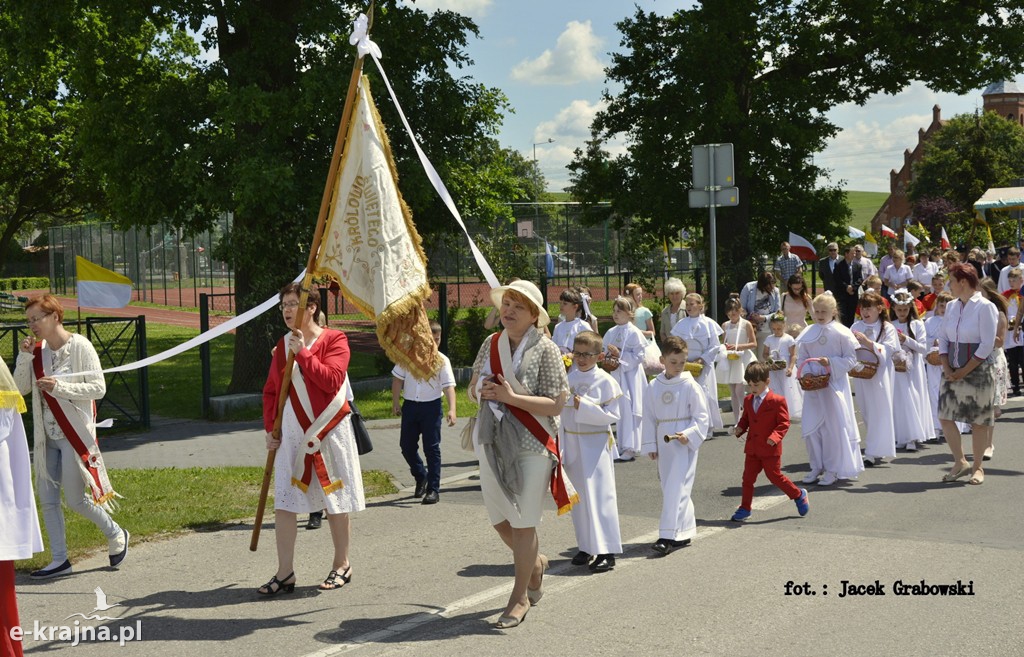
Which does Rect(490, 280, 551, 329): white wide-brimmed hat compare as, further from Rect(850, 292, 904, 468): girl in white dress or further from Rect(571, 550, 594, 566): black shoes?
Rect(850, 292, 904, 468): girl in white dress

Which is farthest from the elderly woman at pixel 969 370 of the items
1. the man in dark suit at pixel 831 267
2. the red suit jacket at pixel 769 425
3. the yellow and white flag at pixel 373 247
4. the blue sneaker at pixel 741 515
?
the man in dark suit at pixel 831 267

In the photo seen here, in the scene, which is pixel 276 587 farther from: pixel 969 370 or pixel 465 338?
pixel 465 338

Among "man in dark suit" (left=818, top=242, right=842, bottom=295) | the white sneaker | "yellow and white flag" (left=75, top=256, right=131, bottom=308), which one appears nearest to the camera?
the white sneaker

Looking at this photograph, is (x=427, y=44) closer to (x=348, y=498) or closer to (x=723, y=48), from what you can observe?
(x=723, y=48)

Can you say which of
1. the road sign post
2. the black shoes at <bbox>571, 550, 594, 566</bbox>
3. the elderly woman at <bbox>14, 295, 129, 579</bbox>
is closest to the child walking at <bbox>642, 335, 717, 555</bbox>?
the black shoes at <bbox>571, 550, 594, 566</bbox>

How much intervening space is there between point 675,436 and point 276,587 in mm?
2978

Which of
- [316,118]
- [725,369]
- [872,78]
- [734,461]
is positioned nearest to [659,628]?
[734,461]

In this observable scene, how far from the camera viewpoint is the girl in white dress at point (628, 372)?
39.8ft

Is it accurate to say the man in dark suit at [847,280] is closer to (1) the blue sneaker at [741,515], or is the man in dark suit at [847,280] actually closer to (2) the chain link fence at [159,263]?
(1) the blue sneaker at [741,515]

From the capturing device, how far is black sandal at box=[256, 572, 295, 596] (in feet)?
23.3

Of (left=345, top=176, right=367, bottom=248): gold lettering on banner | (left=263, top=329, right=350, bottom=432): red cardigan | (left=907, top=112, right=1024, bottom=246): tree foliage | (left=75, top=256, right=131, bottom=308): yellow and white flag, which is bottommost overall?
(left=263, top=329, right=350, bottom=432): red cardigan

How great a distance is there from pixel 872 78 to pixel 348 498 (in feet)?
71.7

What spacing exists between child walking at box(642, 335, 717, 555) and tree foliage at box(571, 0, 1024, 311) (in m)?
16.9

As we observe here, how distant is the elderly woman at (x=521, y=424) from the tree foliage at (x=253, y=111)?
30.8 feet
